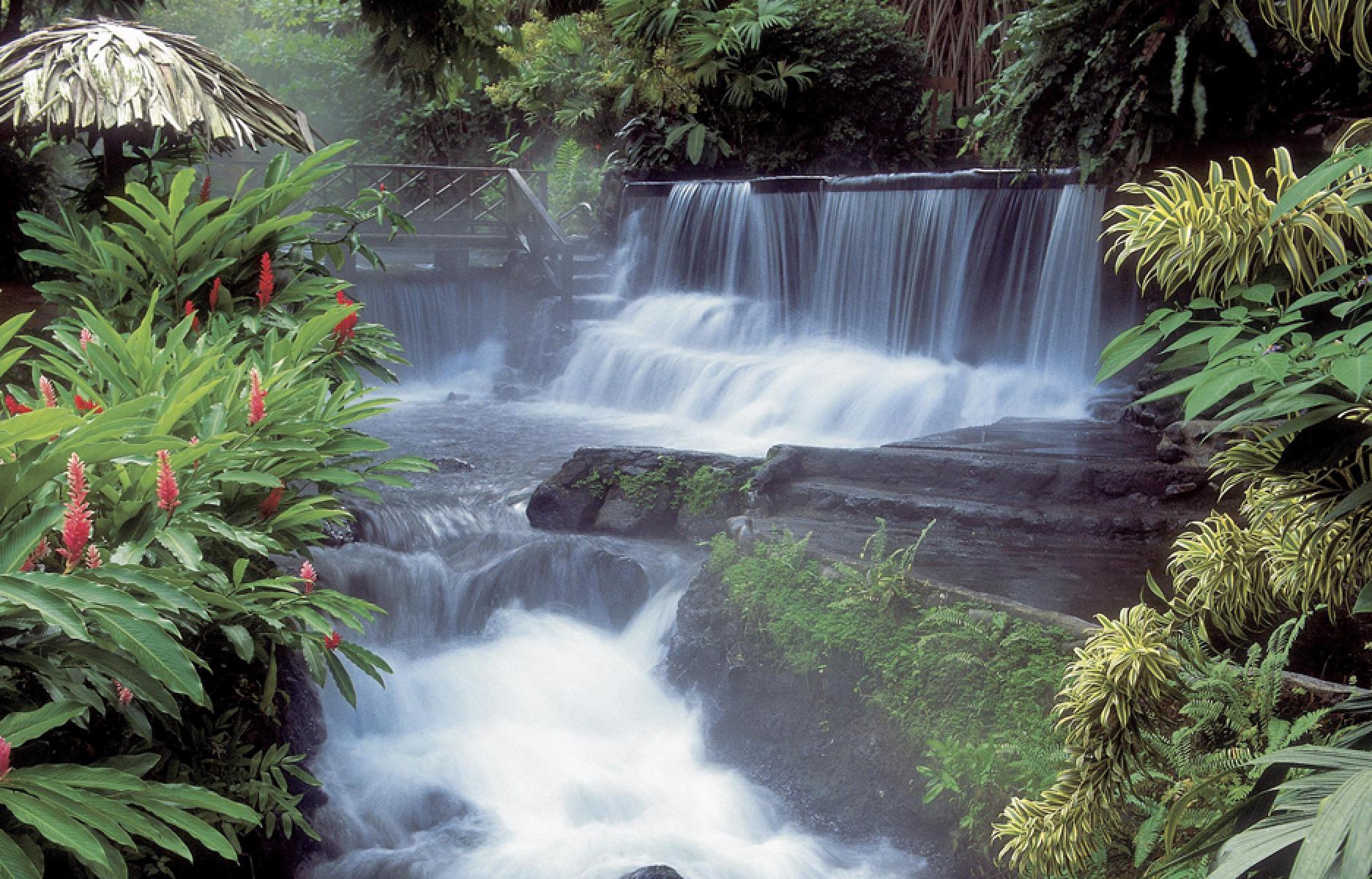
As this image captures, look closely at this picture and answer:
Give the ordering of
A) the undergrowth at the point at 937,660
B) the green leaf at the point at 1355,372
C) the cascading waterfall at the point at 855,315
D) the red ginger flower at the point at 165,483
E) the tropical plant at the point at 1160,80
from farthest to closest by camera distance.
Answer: the cascading waterfall at the point at 855,315 → the tropical plant at the point at 1160,80 → the undergrowth at the point at 937,660 → the red ginger flower at the point at 165,483 → the green leaf at the point at 1355,372

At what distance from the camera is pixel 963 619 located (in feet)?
14.6

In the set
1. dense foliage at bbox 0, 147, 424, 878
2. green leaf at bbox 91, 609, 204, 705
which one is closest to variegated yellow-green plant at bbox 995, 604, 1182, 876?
dense foliage at bbox 0, 147, 424, 878

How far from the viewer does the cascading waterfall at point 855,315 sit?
8.83 meters

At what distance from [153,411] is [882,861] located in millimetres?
3087

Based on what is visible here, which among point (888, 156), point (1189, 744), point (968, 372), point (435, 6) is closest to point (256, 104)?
point (435, 6)

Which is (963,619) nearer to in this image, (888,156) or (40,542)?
(40,542)

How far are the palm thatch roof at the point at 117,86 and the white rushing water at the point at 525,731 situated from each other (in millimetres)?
2455

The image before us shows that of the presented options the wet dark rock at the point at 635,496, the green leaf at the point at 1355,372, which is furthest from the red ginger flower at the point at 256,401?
the wet dark rock at the point at 635,496

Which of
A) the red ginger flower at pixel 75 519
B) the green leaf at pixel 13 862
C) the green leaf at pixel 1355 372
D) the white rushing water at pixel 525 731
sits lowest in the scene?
the white rushing water at pixel 525 731

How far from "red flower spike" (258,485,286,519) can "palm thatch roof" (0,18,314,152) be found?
8.19ft

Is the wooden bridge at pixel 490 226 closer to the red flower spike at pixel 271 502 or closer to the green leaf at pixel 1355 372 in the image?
the red flower spike at pixel 271 502

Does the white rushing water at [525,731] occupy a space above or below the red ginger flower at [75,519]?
below

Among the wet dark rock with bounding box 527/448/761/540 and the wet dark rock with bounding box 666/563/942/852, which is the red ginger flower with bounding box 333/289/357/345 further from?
the wet dark rock with bounding box 527/448/761/540

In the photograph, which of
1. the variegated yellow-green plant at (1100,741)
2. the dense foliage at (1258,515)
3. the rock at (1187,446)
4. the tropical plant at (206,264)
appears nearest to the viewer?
the dense foliage at (1258,515)
